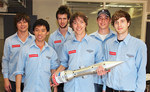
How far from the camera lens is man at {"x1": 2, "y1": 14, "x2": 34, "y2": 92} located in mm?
2617

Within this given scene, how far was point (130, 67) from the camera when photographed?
78.7 inches

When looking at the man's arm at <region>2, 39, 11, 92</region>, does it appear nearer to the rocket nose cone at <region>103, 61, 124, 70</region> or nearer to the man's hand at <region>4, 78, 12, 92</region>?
the man's hand at <region>4, 78, 12, 92</region>

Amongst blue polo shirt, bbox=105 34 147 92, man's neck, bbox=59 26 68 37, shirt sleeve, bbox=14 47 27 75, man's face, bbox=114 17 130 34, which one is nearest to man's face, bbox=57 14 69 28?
man's neck, bbox=59 26 68 37

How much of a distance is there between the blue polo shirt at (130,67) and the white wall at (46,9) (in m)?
4.09

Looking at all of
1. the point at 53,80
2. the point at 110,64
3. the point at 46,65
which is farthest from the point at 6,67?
the point at 110,64

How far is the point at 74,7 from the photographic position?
6.20m

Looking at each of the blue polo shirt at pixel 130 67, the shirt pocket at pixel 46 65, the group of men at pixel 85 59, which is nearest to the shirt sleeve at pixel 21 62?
the group of men at pixel 85 59

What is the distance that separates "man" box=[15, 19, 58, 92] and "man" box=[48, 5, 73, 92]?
0.59 metres

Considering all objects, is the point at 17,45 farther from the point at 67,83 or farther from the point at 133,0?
the point at 133,0

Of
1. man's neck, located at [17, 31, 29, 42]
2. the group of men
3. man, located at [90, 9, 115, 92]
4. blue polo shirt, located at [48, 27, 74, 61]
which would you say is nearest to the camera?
the group of men

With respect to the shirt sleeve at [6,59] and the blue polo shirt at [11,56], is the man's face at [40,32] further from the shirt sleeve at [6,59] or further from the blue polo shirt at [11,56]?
the shirt sleeve at [6,59]

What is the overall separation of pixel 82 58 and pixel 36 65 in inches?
26.9

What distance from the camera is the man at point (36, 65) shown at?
2.16 metres

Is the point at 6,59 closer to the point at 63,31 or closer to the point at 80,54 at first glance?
the point at 63,31
